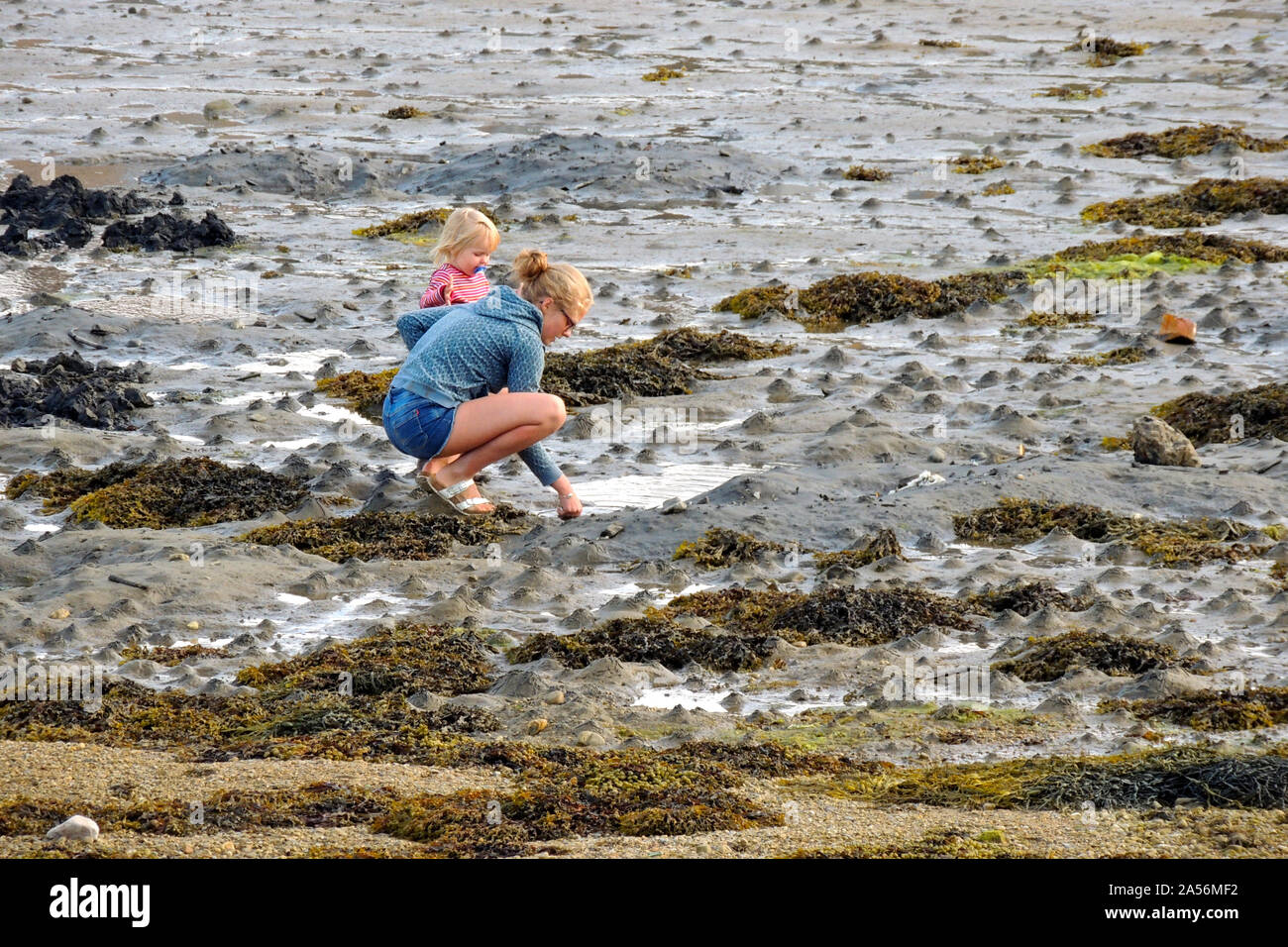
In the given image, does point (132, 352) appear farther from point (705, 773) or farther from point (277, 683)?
point (705, 773)

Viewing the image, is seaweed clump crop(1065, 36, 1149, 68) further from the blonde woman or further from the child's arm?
the blonde woman

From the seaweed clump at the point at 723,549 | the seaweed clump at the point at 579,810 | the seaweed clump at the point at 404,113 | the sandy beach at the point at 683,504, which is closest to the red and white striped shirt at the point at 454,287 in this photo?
the sandy beach at the point at 683,504

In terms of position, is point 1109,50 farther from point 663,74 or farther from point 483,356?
point 483,356

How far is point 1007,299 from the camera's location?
12258 millimetres

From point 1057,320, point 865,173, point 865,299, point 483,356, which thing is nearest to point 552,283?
point 483,356

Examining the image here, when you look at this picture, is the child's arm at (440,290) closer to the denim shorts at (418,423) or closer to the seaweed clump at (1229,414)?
the denim shorts at (418,423)

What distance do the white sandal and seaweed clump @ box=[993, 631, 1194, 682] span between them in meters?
2.97

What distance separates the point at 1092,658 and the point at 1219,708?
643 millimetres

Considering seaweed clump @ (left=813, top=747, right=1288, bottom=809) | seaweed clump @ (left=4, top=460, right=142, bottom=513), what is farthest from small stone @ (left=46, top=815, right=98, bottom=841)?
seaweed clump @ (left=4, top=460, right=142, bottom=513)

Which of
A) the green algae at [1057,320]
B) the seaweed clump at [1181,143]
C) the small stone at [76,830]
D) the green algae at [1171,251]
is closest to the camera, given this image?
the small stone at [76,830]

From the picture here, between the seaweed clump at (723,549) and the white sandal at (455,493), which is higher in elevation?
the white sandal at (455,493)

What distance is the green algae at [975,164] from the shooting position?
1716cm

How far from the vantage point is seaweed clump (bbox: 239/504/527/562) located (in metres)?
7.78

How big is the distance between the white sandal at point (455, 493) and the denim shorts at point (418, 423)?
0.48 feet
